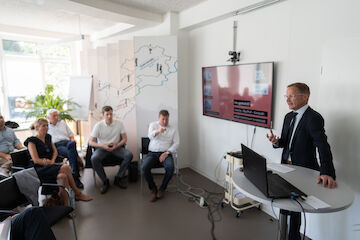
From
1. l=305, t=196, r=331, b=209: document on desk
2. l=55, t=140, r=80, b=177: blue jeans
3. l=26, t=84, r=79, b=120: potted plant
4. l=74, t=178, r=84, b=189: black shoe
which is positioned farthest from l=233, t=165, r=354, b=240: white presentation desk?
l=26, t=84, r=79, b=120: potted plant

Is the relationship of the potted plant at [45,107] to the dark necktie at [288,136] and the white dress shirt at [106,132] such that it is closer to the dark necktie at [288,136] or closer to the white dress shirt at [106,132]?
the white dress shirt at [106,132]

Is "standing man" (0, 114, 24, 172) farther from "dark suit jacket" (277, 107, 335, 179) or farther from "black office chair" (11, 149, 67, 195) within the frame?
"dark suit jacket" (277, 107, 335, 179)

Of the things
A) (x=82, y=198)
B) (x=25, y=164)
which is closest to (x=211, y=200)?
(x=82, y=198)

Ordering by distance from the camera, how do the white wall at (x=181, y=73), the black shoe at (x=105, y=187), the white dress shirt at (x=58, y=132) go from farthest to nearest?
the white wall at (x=181, y=73), the white dress shirt at (x=58, y=132), the black shoe at (x=105, y=187)

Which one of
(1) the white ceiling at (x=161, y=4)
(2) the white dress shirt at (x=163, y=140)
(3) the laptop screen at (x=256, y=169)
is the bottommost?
(2) the white dress shirt at (x=163, y=140)

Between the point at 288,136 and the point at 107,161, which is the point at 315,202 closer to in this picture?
the point at 288,136

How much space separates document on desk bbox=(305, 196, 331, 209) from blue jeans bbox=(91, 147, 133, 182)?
2.79 metres

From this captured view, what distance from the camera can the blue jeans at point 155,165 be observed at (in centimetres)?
330

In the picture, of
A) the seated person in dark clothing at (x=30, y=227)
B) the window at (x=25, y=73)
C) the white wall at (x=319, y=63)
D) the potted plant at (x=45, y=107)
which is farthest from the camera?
the window at (x=25, y=73)

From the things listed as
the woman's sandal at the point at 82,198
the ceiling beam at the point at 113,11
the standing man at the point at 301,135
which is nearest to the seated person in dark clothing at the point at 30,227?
the woman's sandal at the point at 82,198

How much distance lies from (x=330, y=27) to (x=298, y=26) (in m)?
0.35

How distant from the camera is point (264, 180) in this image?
1440 millimetres

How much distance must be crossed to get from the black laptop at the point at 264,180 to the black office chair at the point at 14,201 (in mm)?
1652

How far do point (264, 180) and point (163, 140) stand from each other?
7.32 ft
